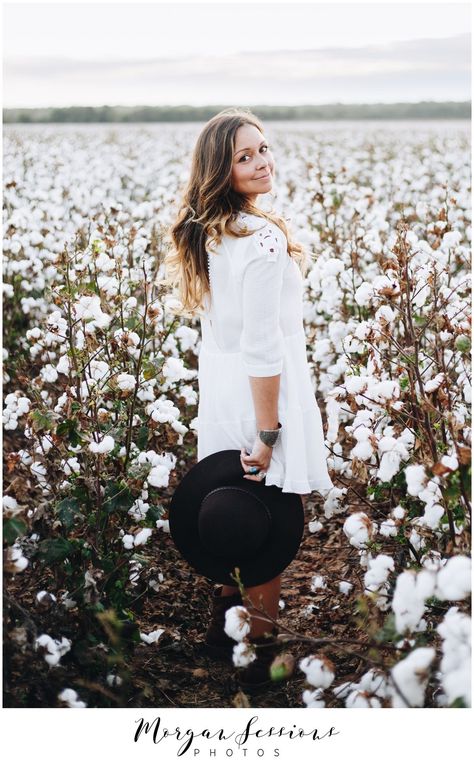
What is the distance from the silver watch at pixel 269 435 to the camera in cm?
248

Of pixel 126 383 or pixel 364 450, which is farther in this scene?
pixel 126 383

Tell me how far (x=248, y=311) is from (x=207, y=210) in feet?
1.33

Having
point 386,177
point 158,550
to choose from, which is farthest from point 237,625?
point 386,177

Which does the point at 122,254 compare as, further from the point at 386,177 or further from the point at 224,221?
the point at 386,177

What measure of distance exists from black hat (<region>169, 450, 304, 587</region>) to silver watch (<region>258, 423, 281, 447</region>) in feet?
0.43

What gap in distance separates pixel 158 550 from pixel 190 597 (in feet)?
1.11

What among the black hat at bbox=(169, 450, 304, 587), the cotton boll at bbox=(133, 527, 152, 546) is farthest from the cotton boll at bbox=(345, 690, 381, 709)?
the cotton boll at bbox=(133, 527, 152, 546)

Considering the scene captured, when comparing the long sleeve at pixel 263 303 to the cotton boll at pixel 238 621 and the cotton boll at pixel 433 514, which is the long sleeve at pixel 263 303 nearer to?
the cotton boll at pixel 433 514

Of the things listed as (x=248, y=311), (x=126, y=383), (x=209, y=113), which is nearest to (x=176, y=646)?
(x=126, y=383)

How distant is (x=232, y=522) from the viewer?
246cm

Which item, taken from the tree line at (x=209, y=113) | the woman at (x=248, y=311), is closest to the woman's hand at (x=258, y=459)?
the woman at (x=248, y=311)

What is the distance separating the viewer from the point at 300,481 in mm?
2504

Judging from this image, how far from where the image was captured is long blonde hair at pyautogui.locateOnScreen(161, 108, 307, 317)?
2527mm

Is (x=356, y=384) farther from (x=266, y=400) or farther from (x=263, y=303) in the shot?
(x=263, y=303)
